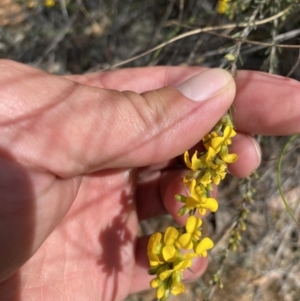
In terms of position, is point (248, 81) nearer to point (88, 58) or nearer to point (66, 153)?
point (66, 153)

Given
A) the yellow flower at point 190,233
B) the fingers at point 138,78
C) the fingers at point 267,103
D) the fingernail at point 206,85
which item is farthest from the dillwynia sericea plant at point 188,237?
the fingers at point 138,78

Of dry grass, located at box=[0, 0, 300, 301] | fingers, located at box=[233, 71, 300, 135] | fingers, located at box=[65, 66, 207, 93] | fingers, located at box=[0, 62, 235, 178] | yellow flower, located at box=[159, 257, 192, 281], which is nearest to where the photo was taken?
yellow flower, located at box=[159, 257, 192, 281]

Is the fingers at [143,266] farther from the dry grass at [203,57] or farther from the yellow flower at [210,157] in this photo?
the yellow flower at [210,157]

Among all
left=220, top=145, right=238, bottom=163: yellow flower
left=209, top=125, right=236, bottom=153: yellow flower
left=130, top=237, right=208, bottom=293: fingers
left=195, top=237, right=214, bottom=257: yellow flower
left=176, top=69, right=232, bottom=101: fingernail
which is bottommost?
left=130, top=237, right=208, bottom=293: fingers

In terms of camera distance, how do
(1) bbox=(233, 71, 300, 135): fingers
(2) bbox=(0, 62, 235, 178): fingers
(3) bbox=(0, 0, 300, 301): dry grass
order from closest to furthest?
(2) bbox=(0, 62, 235, 178): fingers
(1) bbox=(233, 71, 300, 135): fingers
(3) bbox=(0, 0, 300, 301): dry grass

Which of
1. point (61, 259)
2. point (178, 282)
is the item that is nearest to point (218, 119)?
point (178, 282)

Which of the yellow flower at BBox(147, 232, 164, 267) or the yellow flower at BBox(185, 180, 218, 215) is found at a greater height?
the yellow flower at BBox(185, 180, 218, 215)

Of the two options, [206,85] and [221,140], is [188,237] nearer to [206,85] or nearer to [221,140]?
[221,140]

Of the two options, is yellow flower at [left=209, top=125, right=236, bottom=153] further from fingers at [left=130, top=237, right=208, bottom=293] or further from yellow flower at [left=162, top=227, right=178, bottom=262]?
fingers at [left=130, top=237, right=208, bottom=293]

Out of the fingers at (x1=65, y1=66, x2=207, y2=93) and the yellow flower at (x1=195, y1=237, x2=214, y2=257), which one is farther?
the fingers at (x1=65, y1=66, x2=207, y2=93)

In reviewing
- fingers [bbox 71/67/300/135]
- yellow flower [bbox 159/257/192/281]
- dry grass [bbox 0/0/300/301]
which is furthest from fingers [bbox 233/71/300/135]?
yellow flower [bbox 159/257/192/281]
